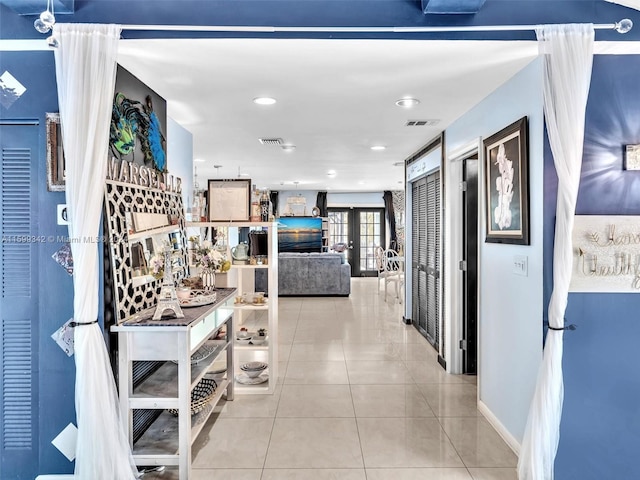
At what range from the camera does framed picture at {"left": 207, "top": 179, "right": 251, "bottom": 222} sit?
11.5ft

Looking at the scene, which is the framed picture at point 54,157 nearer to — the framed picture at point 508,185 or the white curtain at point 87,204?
the white curtain at point 87,204

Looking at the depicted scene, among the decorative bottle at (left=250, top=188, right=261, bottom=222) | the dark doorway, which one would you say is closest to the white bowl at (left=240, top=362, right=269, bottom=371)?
the decorative bottle at (left=250, top=188, right=261, bottom=222)

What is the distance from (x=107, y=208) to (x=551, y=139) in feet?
7.80

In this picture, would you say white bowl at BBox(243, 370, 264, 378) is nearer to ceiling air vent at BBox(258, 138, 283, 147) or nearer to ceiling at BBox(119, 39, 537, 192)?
ceiling at BBox(119, 39, 537, 192)

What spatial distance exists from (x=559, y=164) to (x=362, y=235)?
9.62 metres

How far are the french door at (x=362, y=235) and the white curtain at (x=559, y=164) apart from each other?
31.4 ft

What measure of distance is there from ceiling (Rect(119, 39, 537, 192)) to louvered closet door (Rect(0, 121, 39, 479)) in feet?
2.55

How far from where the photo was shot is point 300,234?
38.1 ft

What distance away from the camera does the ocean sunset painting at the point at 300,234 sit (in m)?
11.5

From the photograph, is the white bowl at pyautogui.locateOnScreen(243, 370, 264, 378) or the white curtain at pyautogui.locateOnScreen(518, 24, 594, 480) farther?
the white bowl at pyautogui.locateOnScreen(243, 370, 264, 378)

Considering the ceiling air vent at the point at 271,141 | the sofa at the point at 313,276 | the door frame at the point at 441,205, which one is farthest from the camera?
the sofa at the point at 313,276

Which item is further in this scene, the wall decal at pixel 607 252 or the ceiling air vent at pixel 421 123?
the ceiling air vent at pixel 421 123

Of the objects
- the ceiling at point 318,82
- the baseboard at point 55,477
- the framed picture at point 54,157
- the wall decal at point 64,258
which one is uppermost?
the ceiling at point 318,82

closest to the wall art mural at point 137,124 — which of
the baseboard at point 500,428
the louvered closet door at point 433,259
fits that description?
the louvered closet door at point 433,259
